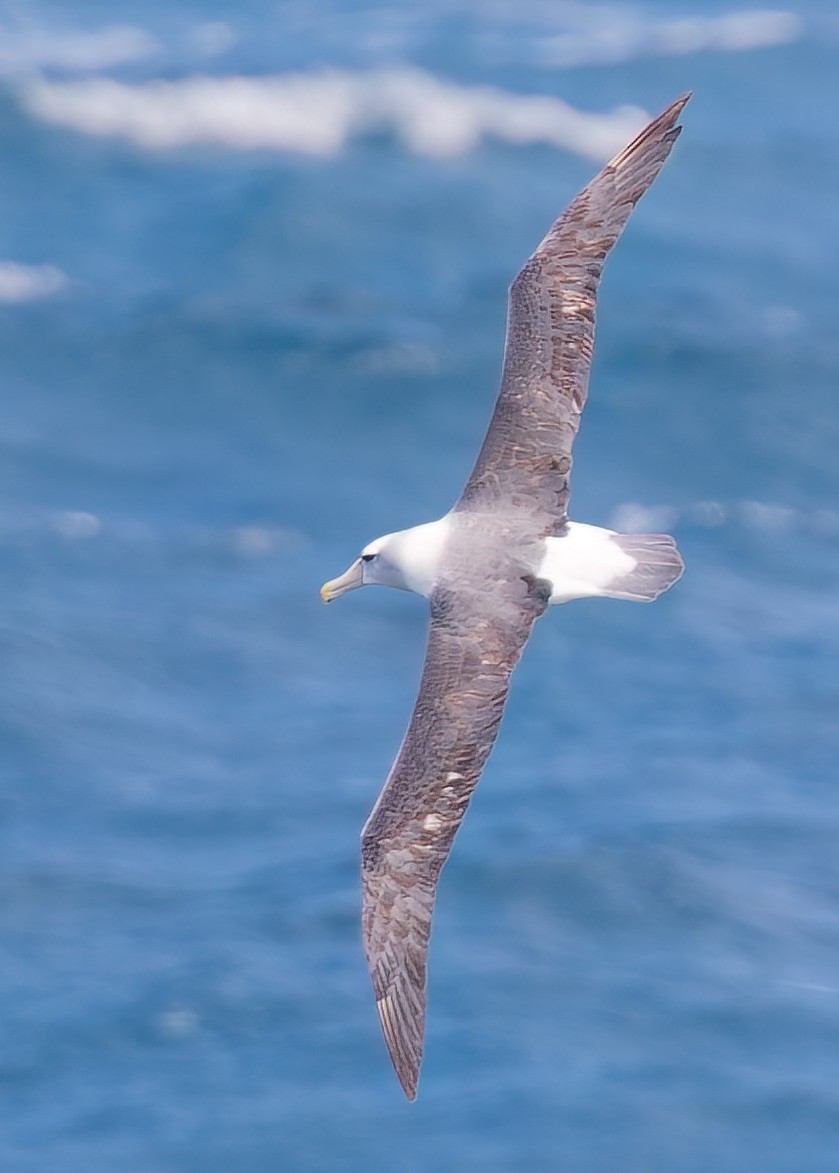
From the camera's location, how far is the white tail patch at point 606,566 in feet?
39.1

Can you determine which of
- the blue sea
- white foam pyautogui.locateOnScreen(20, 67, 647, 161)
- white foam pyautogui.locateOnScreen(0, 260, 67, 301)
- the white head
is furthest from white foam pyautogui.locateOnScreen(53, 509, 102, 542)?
the white head

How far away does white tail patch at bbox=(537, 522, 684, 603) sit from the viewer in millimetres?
11914

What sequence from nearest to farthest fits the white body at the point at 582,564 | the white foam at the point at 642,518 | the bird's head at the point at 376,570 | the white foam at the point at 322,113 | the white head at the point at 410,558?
the white body at the point at 582,564 < the white head at the point at 410,558 < the bird's head at the point at 376,570 < the white foam at the point at 642,518 < the white foam at the point at 322,113

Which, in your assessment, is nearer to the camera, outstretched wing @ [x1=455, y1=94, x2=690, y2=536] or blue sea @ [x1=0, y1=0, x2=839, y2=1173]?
outstretched wing @ [x1=455, y1=94, x2=690, y2=536]

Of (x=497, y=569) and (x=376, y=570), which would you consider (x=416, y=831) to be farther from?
(x=376, y=570)

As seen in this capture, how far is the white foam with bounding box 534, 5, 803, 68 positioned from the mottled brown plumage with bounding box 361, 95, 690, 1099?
32.8 m

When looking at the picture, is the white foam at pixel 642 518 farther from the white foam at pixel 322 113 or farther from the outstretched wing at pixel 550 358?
the outstretched wing at pixel 550 358

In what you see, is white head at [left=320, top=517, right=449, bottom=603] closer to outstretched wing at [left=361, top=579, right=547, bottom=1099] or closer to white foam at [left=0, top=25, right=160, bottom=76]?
outstretched wing at [left=361, top=579, right=547, bottom=1099]

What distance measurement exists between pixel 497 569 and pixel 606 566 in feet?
2.17

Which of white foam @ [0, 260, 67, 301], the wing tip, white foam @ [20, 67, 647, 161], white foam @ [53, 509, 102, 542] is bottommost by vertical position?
the wing tip

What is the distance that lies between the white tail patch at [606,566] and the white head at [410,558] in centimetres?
70

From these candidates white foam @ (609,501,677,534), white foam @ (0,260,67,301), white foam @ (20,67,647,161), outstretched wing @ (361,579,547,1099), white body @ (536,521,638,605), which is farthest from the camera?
white foam @ (20,67,647,161)

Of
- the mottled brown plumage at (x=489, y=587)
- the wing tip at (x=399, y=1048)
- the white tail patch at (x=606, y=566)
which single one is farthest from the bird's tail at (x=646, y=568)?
the wing tip at (x=399, y=1048)

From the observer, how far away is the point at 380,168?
4291cm
